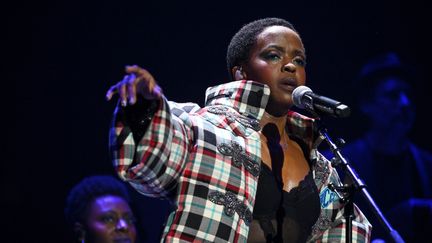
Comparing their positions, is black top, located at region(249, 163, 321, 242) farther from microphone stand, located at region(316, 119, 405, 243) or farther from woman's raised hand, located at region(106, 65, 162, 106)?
woman's raised hand, located at region(106, 65, 162, 106)

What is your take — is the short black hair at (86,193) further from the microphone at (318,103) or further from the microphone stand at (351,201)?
the microphone stand at (351,201)

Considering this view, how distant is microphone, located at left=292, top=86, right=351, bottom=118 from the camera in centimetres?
219

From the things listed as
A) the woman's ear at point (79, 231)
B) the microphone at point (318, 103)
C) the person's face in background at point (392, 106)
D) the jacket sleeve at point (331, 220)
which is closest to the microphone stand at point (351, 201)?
the microphone at point (318, 103)

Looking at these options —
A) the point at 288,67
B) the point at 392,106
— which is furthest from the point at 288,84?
the point at 392,106

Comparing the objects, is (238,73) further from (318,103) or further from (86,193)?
(86,193)

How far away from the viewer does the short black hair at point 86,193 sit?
443 cm

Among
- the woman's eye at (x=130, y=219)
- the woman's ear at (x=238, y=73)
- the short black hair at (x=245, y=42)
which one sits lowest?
the woman's eye at (x=130, y=219)

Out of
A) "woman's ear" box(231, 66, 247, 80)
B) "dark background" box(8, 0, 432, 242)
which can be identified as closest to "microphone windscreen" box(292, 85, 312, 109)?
"woman's ear" box(231, 66, 247, 80)

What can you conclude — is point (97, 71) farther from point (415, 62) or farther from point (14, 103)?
point (415, 62)

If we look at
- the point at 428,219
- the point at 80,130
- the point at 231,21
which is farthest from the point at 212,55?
the point at 428,219

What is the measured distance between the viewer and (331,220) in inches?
107

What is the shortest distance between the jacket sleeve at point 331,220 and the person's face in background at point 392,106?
1752mm

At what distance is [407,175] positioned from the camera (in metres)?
4.45

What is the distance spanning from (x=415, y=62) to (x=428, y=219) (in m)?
1.49
